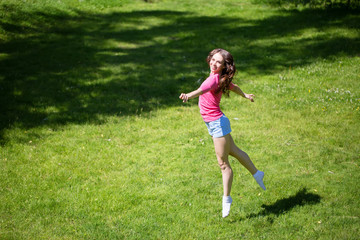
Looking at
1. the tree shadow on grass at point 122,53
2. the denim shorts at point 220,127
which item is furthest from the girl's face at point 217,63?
the tree shadow on grass at point 122,53

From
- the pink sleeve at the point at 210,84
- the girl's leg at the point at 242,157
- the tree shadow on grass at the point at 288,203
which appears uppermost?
the pink sleeve at the point at 210,84

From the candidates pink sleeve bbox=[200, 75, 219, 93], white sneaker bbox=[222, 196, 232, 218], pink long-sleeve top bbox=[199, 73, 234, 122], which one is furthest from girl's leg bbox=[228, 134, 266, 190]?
pink sleeve bbox=[200, 75, 219, 93]

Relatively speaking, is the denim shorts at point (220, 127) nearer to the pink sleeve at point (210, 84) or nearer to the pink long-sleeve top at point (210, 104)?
the pink long-sleeve top at point (210, 104)

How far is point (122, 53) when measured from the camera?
42.5 feet

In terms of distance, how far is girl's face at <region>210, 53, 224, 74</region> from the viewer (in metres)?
4.49

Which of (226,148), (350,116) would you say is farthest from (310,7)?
(226,148)

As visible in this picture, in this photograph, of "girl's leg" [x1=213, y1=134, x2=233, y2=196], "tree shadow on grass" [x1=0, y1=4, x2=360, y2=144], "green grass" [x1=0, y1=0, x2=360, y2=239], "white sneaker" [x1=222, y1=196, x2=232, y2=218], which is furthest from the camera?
"tree shadow on grass" [x1=0, y1=4, x2=360, y2=144]

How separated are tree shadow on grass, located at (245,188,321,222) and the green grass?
0.03m

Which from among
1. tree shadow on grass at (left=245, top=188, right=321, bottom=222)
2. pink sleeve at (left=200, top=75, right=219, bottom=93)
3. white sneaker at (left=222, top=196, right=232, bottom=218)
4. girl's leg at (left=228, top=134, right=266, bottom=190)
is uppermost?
pink sleeve at (left=200, top=75, right=219, bottom=93)

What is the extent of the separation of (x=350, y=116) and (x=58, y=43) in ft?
35.8

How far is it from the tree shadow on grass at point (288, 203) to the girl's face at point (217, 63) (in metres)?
2.20

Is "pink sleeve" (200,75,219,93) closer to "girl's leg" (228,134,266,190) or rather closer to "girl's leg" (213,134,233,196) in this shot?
"girl's leg" (213,134,233,196)

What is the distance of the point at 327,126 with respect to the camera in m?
7.78

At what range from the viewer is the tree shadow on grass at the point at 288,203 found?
5027 millimetres
